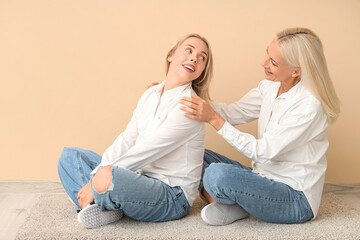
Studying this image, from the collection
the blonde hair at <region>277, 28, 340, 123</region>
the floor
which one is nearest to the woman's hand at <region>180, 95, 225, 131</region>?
the blonde hair at <region>277, 28, 340, 123</region>

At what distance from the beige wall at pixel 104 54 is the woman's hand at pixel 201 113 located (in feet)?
2.77

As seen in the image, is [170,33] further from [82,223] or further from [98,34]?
[82,223]

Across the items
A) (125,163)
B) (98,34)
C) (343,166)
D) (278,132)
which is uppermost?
(98,34)

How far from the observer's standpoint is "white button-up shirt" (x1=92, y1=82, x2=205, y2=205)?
203cm

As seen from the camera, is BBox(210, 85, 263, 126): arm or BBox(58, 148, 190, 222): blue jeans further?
BBox(210, 85, 263, 126): arm

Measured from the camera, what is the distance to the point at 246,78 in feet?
9.50

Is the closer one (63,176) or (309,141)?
(309,141)

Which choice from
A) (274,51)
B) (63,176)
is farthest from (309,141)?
(63,176)

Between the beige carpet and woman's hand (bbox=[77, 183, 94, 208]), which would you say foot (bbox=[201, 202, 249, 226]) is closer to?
the beige carpet

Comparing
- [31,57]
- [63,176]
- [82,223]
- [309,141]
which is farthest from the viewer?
[31,57]

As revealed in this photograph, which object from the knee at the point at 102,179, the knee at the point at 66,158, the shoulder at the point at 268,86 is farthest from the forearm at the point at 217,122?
the knee at the point at 66,158

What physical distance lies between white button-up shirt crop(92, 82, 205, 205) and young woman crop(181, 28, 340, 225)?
0.09 m

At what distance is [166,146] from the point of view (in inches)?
80.1

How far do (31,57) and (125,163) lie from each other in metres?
1.19
